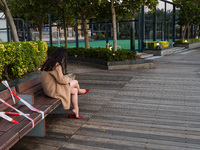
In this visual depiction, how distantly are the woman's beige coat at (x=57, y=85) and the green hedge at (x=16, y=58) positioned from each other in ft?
5.68

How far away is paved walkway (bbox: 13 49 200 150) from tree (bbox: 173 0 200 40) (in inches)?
776

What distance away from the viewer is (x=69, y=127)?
4641 mm

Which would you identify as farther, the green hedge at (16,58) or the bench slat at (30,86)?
the green hedge at (16,58)

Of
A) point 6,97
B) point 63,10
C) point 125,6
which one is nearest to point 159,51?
point 125,6

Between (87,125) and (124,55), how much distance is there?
7667mm

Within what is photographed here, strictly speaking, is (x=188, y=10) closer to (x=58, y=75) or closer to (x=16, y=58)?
(x=16, y=58)

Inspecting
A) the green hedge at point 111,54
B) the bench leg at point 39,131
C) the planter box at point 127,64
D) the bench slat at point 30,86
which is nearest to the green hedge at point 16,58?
the bench slat at point 30,86

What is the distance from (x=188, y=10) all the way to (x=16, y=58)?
23803 mm

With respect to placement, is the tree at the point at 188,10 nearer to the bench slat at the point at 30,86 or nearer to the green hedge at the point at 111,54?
the green hedge at the point at 111,54

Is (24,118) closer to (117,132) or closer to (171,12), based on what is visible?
(117,132)

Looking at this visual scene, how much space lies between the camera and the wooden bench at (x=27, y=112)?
3.08m

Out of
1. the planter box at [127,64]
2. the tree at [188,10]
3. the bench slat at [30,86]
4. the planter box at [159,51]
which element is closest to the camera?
the bench slat at [30,86]

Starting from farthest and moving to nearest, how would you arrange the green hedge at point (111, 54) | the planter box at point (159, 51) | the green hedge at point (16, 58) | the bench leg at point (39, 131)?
the planter box at point (159, 51)
the green hedge at point (111, 54)
the green hedge at point (16, 58)
the bench leg at point (39, 131)

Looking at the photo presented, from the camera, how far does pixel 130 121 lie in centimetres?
488
